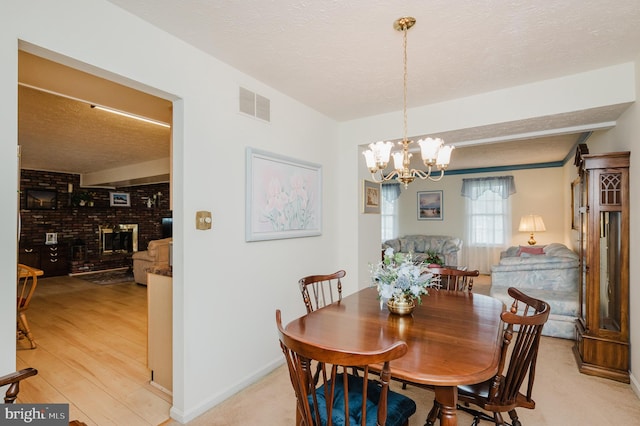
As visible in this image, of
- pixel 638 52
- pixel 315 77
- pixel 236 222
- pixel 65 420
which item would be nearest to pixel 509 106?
pixel 638 52

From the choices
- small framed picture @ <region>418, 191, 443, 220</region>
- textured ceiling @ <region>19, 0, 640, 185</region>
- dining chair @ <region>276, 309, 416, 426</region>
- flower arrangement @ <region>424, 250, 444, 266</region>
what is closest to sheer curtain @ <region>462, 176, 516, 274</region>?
small framed picture @ <region>418, 191, 443, 220</region>

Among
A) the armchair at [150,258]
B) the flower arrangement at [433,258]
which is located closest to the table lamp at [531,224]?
the flower arrangement at [433,258]

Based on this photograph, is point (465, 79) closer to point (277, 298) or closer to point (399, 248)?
point (277, 298)

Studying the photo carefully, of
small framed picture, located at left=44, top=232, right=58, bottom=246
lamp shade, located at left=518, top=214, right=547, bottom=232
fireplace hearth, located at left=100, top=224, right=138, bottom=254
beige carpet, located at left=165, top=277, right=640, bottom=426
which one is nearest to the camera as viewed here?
beige carpet, located at left=165, top=277, right=640, bottom=426

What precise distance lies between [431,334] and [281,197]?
1793 mm

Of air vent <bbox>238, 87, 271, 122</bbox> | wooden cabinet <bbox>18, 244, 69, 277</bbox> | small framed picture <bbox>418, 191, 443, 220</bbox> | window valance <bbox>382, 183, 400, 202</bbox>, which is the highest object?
air vent <bbox>238, 87, 271, 122</bbox>

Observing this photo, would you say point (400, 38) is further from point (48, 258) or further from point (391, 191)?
point (48, 258)

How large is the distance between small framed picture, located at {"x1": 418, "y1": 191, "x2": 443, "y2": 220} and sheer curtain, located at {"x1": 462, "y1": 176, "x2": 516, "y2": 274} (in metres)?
0.63

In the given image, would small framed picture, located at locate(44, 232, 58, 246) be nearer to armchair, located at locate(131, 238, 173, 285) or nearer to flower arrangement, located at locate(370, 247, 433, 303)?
armchair, located at locate(131, 238, 173, 285)

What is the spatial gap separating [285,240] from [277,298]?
540mm

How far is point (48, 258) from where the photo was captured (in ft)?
24.6

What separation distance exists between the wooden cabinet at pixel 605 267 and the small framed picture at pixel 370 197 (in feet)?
6.75

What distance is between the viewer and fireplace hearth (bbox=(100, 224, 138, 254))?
8383 mm

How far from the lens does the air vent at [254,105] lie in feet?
8.68
